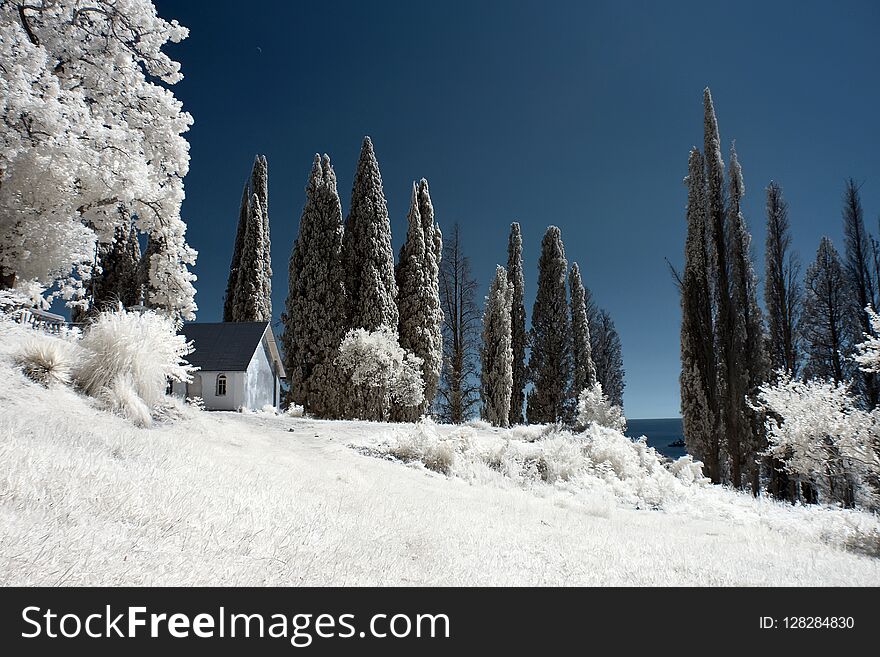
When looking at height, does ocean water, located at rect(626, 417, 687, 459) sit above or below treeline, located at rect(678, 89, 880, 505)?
below

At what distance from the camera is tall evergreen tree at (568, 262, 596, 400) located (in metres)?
24.9

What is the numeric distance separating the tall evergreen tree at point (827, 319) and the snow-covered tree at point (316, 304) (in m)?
20.1

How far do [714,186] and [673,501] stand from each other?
1133cm

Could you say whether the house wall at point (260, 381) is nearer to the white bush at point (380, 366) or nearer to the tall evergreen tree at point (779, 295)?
the white bush at point (380, 366)

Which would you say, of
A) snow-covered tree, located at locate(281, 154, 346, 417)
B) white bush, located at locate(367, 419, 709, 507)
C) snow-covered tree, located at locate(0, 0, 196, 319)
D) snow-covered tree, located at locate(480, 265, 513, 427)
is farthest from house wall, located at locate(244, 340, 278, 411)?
white bush, located at locate(367, 419, 709, 507)

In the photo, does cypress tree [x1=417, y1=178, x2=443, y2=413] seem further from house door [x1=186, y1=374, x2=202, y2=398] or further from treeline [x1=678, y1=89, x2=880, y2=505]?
treeline [x1=678, y1=89, x2=880, y2=505]

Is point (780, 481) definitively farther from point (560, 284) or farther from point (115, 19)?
point (115, 19)

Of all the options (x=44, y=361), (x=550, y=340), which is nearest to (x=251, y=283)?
(x=550, y=340)

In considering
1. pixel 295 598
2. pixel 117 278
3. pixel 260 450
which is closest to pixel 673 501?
pixel 260 450

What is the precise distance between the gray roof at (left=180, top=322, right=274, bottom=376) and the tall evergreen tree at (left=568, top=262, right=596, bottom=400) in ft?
52.4

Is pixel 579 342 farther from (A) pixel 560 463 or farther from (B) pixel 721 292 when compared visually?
(A) pixel 560 463

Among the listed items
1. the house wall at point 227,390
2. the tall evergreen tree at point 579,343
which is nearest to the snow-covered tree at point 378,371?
the house wall at point 227,390

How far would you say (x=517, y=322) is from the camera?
2738 cm

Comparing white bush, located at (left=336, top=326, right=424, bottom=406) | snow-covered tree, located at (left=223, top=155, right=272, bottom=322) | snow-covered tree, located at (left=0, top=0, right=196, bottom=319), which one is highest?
snow-covered tree, located at (left=223, top=155, right=272, bottom=322)
